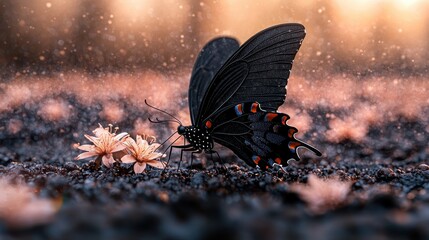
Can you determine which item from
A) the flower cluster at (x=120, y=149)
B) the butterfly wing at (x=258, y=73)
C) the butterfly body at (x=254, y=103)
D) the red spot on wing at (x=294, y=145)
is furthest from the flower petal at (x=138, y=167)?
the red spot on wing at (x=294, y=145)

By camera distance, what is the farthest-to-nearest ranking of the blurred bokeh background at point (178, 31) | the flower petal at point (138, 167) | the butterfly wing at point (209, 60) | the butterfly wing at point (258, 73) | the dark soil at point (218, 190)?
the blurred bokeh background at point (178, 31) → the butterfly wing at point (209, 60) → the flower petal at point (138, 167) → the butterfly wing at point (258, 73) → the dark soil at point (218, 190)

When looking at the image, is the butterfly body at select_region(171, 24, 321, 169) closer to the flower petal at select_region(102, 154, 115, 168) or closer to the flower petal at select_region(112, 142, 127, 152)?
the flower petal at select_region(112, 142, 127, 152)

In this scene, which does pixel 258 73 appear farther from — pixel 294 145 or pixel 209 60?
pixel 209 60

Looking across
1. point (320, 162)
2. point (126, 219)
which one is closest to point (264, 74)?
point (320, 162)

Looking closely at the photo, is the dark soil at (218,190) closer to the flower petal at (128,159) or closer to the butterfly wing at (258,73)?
the flower petal at (128,159)

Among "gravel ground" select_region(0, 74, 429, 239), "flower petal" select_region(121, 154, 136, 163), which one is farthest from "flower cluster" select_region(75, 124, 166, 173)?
"gravel ground" select_region(0, 74, 429, 239)

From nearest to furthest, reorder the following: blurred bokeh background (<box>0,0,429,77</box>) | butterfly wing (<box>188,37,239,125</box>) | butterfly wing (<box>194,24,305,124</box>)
Answer: butterfly wing (<box>194,24,305,124</box>) → butterfly wing (<box>188,37,239,125</box>) → blurred bokeh background (<box>0,0,429,77</box>)
